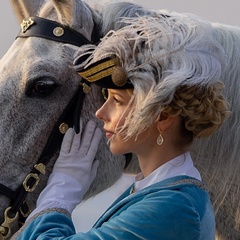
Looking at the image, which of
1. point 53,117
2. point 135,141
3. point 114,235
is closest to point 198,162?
point 53,117

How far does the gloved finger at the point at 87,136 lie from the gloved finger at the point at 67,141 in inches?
1.7

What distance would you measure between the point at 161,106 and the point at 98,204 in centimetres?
133

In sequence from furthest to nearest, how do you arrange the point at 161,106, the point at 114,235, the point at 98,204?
the point at 98,204, the point at 161,106, the point at 114,235

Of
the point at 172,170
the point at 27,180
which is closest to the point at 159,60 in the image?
the point at 172,170

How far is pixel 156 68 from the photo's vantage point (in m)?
1.50

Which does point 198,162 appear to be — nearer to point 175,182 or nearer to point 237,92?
point 237,92

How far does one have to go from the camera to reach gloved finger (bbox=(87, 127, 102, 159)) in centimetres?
199

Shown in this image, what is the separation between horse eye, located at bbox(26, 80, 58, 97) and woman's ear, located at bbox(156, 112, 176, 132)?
691mm

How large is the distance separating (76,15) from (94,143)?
1.69 ft

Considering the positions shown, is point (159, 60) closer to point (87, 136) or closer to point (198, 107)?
point (198, 107)

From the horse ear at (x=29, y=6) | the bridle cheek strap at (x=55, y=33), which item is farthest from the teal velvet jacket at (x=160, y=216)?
the horse ear at (x=29, y=6)

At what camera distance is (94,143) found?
6.66 ft

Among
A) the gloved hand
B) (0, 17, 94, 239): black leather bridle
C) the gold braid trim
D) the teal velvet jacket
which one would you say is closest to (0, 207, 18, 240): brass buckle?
(0, 17, 94, 239): black leather bridle

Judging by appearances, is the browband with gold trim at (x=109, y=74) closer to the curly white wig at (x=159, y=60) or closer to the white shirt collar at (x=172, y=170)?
the curly white wig at (x=159, y=60)
